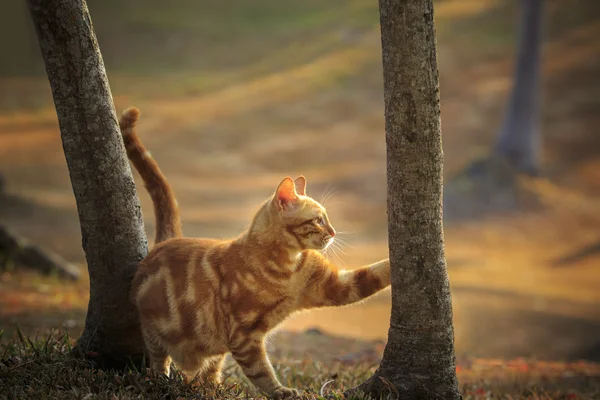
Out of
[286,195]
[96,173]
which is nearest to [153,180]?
[96,173]

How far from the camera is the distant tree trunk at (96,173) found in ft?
11.7

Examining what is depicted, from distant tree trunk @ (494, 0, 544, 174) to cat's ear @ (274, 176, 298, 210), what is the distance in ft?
35.4

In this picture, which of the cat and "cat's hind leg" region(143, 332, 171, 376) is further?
"cat's hind leg" region(143, 332, 171, 376)

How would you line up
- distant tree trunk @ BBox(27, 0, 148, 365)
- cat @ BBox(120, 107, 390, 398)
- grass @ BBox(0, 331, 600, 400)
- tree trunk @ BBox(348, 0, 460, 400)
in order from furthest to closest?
distant tree trunk @ BBox(27, 0, 148, 365) → cat @ BBox(120, 107, 390, 398) → grass @ BBox(0, 331, 600, 400) → tree trunk @ BBox(348, 0, 460, 400)

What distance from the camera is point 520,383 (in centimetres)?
493

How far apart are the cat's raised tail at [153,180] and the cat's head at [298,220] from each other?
80 cm

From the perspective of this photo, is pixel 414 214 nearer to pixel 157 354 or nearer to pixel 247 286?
pixel 247 286

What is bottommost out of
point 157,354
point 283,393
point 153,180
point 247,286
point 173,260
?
point 283,393

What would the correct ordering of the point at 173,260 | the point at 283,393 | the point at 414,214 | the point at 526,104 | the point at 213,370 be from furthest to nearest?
the point at 526,104 → the point at 213,370 → the point at 173,260 → the point at 283,393 → the point at 414,214

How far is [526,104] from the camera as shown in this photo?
13.7 meters

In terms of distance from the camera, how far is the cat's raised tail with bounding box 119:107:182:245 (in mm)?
3945

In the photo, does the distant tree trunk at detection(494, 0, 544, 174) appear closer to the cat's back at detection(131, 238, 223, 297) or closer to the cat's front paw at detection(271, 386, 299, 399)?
the cat's back at detection(131, 238, 223, 297)

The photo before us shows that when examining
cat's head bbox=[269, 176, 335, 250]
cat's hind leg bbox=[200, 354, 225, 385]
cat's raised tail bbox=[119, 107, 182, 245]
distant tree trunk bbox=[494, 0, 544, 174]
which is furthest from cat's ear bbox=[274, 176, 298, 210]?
distant tree trunk bbox=[494, 0, 544, 174]

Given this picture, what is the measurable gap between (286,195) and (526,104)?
37.0 ft
